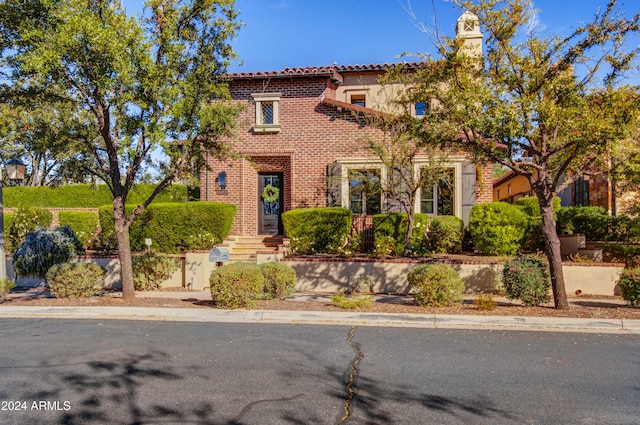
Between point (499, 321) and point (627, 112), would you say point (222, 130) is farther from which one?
point (627, 112)

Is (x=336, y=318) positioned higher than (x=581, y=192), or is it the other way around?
(x=581, y=192)

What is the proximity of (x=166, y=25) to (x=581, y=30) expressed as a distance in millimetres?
7814

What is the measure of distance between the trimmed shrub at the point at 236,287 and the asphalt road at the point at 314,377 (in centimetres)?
169

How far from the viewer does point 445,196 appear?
50.3 feet

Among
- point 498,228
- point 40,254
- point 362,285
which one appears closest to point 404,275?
point 362,285

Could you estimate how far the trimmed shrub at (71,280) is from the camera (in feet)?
35.6

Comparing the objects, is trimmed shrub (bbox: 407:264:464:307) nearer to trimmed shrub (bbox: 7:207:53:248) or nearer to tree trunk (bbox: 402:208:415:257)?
tree trunk (bbox: 402:208:415:257)

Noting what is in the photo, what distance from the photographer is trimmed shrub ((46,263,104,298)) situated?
35.6 ft

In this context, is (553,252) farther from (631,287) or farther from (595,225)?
(595,225)

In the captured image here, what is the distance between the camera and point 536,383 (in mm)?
5109

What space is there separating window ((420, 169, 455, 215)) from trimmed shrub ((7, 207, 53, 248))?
12.8 metres

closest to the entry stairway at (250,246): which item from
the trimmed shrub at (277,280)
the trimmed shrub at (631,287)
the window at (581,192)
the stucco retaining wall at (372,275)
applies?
the stucco retaining wall at (372,275)

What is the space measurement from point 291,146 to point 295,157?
0.40 m

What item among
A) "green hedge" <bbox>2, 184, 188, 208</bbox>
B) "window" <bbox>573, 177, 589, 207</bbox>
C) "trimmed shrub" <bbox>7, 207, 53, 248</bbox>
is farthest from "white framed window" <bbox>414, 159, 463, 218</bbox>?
"trimmed shrub" <bbox>7, 207, 53, 248</bbox>
